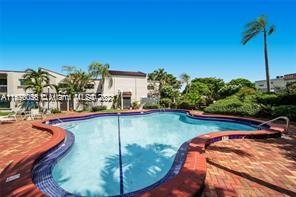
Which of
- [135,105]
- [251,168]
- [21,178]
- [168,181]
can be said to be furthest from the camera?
[135,105]

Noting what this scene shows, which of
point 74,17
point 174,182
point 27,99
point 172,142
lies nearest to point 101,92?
point 27,99

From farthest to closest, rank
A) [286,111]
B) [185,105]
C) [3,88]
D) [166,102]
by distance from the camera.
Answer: [166,102], [185,105], [3,88], [286,111]

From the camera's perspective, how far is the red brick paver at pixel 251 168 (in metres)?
3.70

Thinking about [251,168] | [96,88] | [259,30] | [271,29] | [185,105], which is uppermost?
[259,30]

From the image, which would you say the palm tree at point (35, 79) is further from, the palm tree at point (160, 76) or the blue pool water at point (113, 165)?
the palm tree at point (160, 76)

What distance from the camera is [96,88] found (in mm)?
29141

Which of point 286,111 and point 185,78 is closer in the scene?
point 286,111

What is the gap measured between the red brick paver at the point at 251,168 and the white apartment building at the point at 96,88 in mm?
23260

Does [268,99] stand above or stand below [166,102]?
above

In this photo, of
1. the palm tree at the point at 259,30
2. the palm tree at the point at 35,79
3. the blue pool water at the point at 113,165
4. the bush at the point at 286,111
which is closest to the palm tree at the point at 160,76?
the palm tree at the point at 259,30

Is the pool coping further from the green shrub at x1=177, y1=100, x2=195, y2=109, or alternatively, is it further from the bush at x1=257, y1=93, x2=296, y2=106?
the green shrub at x1=177, y1=100, x2=195, y2=109

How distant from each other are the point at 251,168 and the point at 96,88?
88.5ft

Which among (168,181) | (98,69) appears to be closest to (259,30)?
(98,69)

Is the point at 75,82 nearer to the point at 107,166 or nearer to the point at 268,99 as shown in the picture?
the point at 107,166
